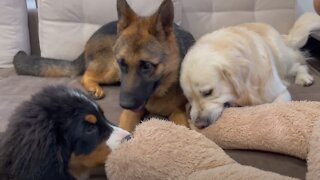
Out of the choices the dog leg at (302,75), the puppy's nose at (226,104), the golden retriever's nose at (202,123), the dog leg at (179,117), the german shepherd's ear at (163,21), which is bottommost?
the dog leg at (179,117)

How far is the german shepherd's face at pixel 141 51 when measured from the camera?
5.42ft

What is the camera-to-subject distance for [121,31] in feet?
5.97

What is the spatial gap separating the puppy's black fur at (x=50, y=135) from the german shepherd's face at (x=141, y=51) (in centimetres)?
32

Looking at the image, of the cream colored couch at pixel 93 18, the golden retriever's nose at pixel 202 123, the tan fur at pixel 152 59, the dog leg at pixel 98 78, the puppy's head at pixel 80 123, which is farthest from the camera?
the cream colored couch at pixel 93 18

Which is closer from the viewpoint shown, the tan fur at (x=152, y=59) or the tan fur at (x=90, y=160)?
the tan fur at (x=90, y=160)

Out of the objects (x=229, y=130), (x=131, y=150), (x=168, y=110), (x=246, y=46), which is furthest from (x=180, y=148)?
(x=246, y=46)

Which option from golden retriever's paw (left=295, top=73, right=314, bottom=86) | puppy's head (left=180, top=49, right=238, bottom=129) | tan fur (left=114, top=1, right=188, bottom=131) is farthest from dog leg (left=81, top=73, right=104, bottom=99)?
golden retriever's paw (left=295, top=73, right=314, bottom=86)

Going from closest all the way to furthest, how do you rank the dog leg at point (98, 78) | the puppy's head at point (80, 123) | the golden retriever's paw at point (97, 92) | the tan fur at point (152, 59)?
the puppy's head at point (80, 123) < the tan fur at point (152, 59) < the golden retriever's paw at point (97, 92) < the dog leg at point (98, 78)

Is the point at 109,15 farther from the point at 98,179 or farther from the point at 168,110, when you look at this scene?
the point at 98,179

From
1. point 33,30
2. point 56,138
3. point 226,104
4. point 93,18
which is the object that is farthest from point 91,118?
point 33,30

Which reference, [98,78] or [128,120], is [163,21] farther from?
[98,78]

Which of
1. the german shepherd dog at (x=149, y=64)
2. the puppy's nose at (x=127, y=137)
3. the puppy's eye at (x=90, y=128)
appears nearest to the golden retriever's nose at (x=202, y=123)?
the german shepherd dog at (x=149, y=64)

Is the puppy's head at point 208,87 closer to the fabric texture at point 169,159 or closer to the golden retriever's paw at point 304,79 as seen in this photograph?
the fabric texture at point 169,159

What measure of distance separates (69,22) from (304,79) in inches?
57.4
